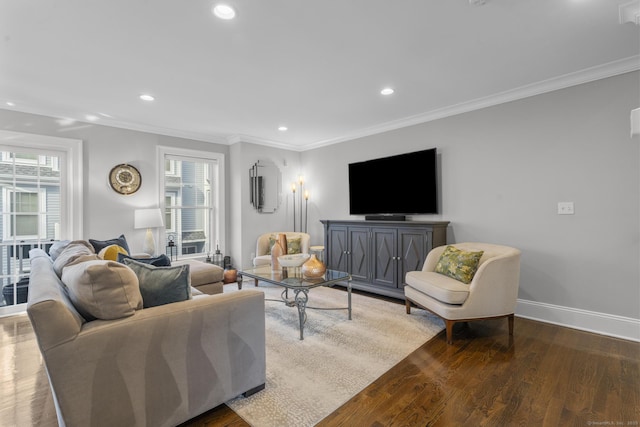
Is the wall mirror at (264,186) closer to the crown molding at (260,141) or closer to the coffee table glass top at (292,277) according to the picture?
the crown molding at (260,141)

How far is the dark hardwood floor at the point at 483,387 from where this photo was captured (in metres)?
1.73

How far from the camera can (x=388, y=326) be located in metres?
3.04

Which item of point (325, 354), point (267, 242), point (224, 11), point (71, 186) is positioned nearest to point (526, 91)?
point (224, 11)

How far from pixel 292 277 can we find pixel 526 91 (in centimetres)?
312

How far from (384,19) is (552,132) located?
2228 mm

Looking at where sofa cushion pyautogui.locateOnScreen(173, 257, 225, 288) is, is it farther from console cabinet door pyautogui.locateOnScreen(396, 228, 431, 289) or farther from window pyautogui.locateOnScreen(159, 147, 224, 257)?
console cabinet door pyautogui.locateOnScreen(396, 228, 431, 289)

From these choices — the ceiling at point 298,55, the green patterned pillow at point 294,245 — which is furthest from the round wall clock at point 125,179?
the green patterned pillow at point 294,245

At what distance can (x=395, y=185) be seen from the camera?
4.36 meters

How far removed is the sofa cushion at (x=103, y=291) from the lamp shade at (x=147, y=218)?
2.85 metres

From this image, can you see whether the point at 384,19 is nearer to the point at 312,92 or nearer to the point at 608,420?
the point at 312,92

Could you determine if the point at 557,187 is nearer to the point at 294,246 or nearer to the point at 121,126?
the point at 294,246

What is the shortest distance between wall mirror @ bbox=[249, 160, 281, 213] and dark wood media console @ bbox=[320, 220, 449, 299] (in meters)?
1.26

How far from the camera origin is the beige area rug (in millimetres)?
1815

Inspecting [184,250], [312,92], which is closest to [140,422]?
[312,92]
